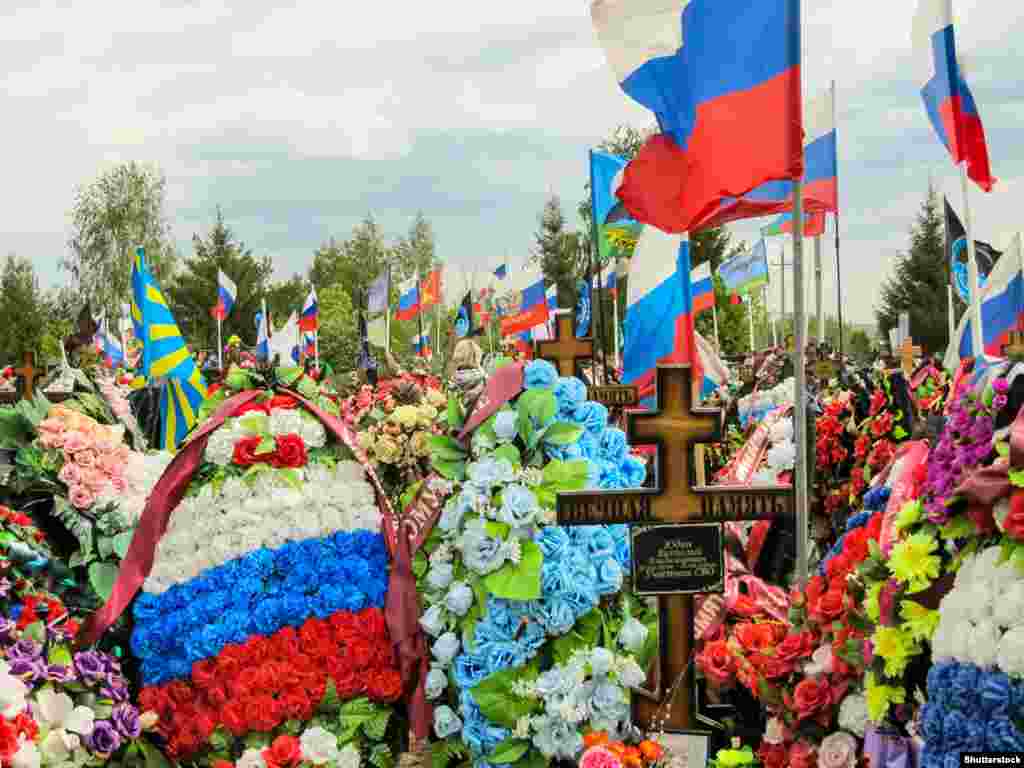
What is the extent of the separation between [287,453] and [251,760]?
1302 millimetres

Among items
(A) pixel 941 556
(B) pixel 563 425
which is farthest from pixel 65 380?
(A) pixel 941 556

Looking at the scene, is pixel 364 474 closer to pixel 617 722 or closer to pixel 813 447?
pixel 617 722

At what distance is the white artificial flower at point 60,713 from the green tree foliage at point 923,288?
41537 mm

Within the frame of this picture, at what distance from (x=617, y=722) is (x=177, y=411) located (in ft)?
20.6

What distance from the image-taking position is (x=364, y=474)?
18.5 feet

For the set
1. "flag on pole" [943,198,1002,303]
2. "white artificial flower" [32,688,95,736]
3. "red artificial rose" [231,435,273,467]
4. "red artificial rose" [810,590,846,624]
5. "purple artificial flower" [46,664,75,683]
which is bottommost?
"white artificial flower" [32,688,95,736]

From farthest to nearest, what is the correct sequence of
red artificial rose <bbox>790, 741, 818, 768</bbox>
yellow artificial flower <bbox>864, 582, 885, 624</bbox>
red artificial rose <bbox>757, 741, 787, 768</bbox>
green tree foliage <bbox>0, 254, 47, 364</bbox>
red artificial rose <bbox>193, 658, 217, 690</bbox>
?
green tree foliage <bbox>0, 254, 47, 364</bbox> → red artificial rose <bbox>193, 658, 217, 690</bbox> → red artificial rose <bbox>757, 741, 787, 768</bbox> → red artificial rose <bbox>790, 741, 818, 768</bbox> → yellow artificial flower <bbox>864, 582, 885, 624</bbox>

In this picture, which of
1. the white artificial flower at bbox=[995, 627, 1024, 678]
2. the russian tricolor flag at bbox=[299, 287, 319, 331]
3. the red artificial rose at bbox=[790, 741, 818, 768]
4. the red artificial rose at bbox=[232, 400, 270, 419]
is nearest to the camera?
the white artificial flower at bbox=[995, 627, 1024, 678]

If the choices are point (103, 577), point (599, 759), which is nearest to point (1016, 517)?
point (599, 759)

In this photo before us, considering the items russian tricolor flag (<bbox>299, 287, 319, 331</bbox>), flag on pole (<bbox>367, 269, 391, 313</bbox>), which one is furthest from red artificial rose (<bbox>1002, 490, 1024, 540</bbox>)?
russian tricolor flag (<bbox>299, 287, 319, 331</bbox>)

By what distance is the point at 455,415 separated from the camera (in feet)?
18.1

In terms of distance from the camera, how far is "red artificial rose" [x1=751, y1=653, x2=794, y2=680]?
150 inches

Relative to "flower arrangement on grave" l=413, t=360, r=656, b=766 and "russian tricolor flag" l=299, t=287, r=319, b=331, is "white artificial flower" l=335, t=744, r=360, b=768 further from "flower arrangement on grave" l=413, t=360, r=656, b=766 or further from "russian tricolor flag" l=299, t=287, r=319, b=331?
"russian tricolor flag" l=299, t=287, r=319, b=331

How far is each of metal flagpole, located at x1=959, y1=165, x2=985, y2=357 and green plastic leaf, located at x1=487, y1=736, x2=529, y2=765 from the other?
224 centimetres
